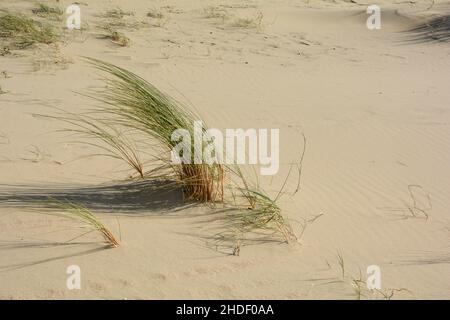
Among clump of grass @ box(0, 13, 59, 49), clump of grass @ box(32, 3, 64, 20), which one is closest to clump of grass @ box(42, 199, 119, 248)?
clump of grass @ box(0, 13, 59, 49)

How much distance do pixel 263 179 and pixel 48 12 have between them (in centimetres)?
587

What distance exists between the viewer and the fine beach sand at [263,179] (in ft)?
11.0

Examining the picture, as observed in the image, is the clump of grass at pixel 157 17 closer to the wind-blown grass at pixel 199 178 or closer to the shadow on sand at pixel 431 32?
the shadow on sand at pixel 431 32

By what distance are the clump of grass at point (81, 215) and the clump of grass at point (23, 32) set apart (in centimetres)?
463

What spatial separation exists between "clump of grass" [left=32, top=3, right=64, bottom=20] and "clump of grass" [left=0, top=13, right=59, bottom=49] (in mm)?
546

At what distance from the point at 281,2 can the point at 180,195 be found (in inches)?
313

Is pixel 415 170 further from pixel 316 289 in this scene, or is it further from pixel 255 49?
pixel 255 49

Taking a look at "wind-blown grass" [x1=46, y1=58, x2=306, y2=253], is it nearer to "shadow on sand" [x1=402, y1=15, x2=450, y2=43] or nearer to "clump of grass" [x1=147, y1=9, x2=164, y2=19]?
"clump of grass" [x1=147, y1=9, x2=164, y2=19]

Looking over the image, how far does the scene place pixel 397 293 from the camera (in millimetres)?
3279

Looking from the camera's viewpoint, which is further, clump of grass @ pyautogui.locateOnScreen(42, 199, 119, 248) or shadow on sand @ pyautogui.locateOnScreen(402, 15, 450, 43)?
shadow on sand @ pyautogui.locateOnScreen(402, 15, 450, 43)

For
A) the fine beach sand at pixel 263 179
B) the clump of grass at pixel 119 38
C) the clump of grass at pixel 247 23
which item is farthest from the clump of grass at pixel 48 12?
the clump of grass at pixel 247 23

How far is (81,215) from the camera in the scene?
140 inches

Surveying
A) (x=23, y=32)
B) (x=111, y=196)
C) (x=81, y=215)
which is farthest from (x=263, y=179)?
(x=23, y=32)

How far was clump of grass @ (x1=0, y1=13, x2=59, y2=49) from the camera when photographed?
7.95m
